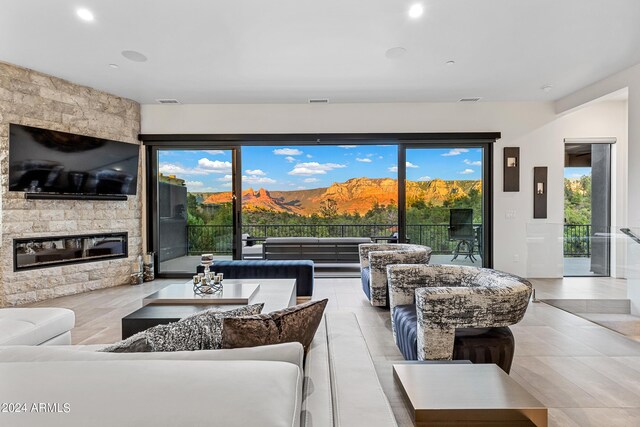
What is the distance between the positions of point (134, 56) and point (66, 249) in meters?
2.88

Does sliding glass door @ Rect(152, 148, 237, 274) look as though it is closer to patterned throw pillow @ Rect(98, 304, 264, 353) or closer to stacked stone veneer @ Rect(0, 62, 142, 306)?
stacked stone veneer @ Rect(0, 62, 142, 306)

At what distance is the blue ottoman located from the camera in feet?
13.8

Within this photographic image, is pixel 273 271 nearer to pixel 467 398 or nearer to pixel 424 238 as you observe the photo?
pixel 424 238

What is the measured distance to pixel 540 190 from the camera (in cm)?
562

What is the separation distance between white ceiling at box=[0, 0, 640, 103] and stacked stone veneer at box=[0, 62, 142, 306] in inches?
10.8

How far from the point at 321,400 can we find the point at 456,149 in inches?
220

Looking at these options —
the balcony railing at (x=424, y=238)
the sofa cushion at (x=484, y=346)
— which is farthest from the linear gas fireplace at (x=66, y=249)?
the sofa cushion at (x=484, y=346)

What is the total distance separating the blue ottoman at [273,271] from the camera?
13.8 feet

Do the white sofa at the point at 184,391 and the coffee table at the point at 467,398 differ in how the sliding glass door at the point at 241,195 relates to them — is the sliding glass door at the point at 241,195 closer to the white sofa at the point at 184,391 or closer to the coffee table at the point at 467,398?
the coffee table at the point at 467,398

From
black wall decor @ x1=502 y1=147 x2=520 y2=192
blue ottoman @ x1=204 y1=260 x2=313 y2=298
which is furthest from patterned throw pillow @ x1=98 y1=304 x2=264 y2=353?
black wall decor @ x1=502 y1=147 x2=520 y2=192

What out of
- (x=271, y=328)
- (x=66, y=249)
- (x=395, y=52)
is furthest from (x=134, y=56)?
(x=271, y=328)

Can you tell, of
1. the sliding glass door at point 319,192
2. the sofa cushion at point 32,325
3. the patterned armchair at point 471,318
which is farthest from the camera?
the sliding glass door at point 319,192

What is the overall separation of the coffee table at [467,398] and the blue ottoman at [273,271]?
115 inches

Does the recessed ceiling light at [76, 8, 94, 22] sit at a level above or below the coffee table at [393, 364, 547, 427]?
above
